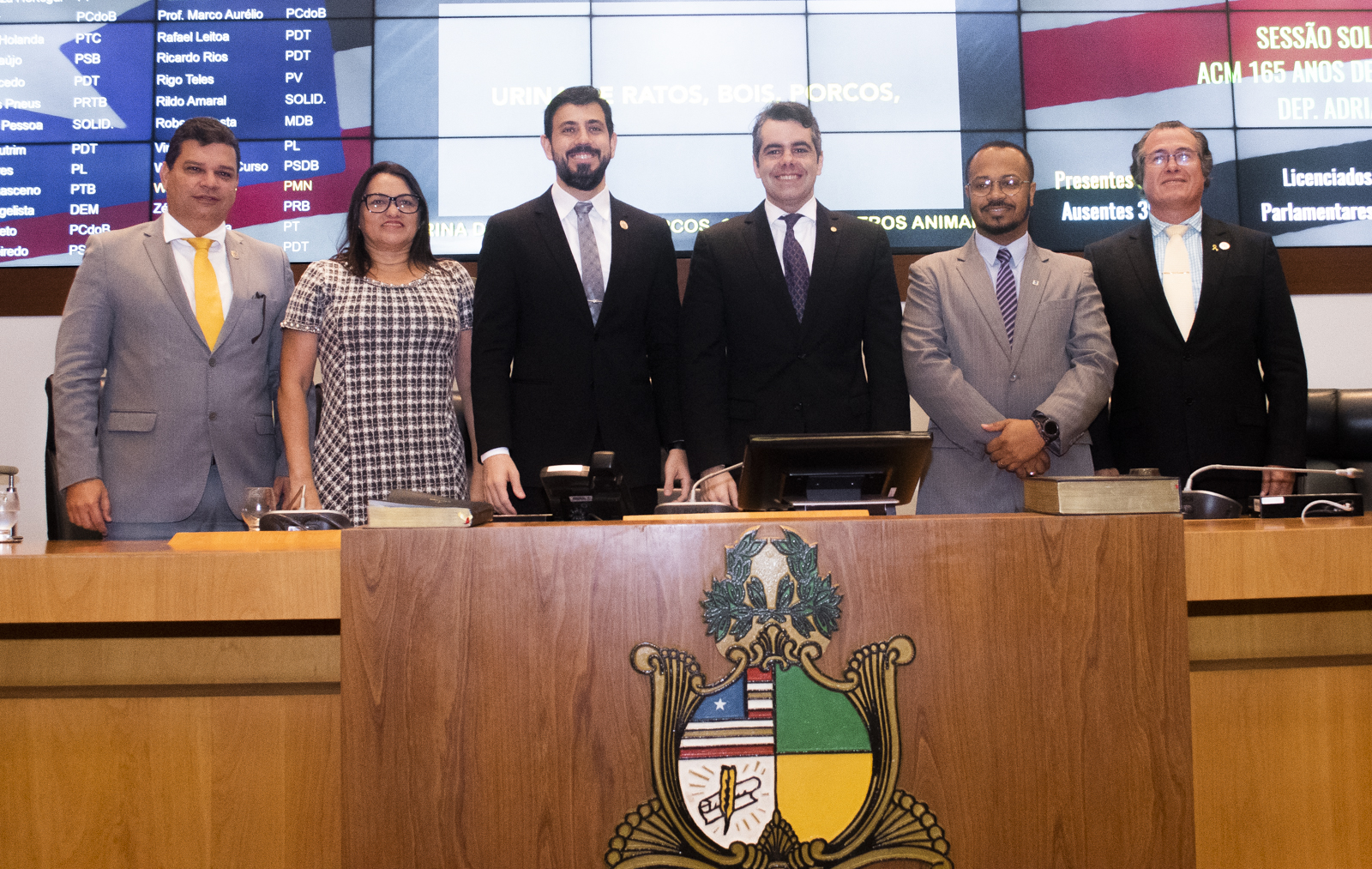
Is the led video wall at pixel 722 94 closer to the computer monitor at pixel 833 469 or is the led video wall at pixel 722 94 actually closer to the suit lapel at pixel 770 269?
the suit lapel at pixel 770 269

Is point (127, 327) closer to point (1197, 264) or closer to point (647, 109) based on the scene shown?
point (647, 109)

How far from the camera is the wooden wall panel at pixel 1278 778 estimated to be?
4.08 ft

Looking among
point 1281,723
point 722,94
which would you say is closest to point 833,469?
point 1281,723

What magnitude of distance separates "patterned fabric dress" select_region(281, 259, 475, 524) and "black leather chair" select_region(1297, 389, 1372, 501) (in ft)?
9.89

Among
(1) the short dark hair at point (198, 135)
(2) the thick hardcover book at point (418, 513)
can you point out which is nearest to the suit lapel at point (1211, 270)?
(2) the thick hardcover book at point (418, 513)

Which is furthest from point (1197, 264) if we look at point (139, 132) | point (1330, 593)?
point (139, 132)

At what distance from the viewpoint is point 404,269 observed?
99.3 inches

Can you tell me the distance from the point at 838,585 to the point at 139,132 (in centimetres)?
381

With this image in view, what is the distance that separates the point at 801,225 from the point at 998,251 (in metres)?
0.56

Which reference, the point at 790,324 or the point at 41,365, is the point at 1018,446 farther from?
the point at 41,365

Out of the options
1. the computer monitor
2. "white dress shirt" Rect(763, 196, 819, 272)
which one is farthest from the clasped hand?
the computer monitor

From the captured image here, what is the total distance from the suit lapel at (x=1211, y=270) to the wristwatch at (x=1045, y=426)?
25.6 inches

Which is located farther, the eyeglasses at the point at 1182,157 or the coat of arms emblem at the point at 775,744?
the eyeglasses at the point at 1182,157

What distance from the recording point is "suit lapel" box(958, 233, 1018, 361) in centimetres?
254
